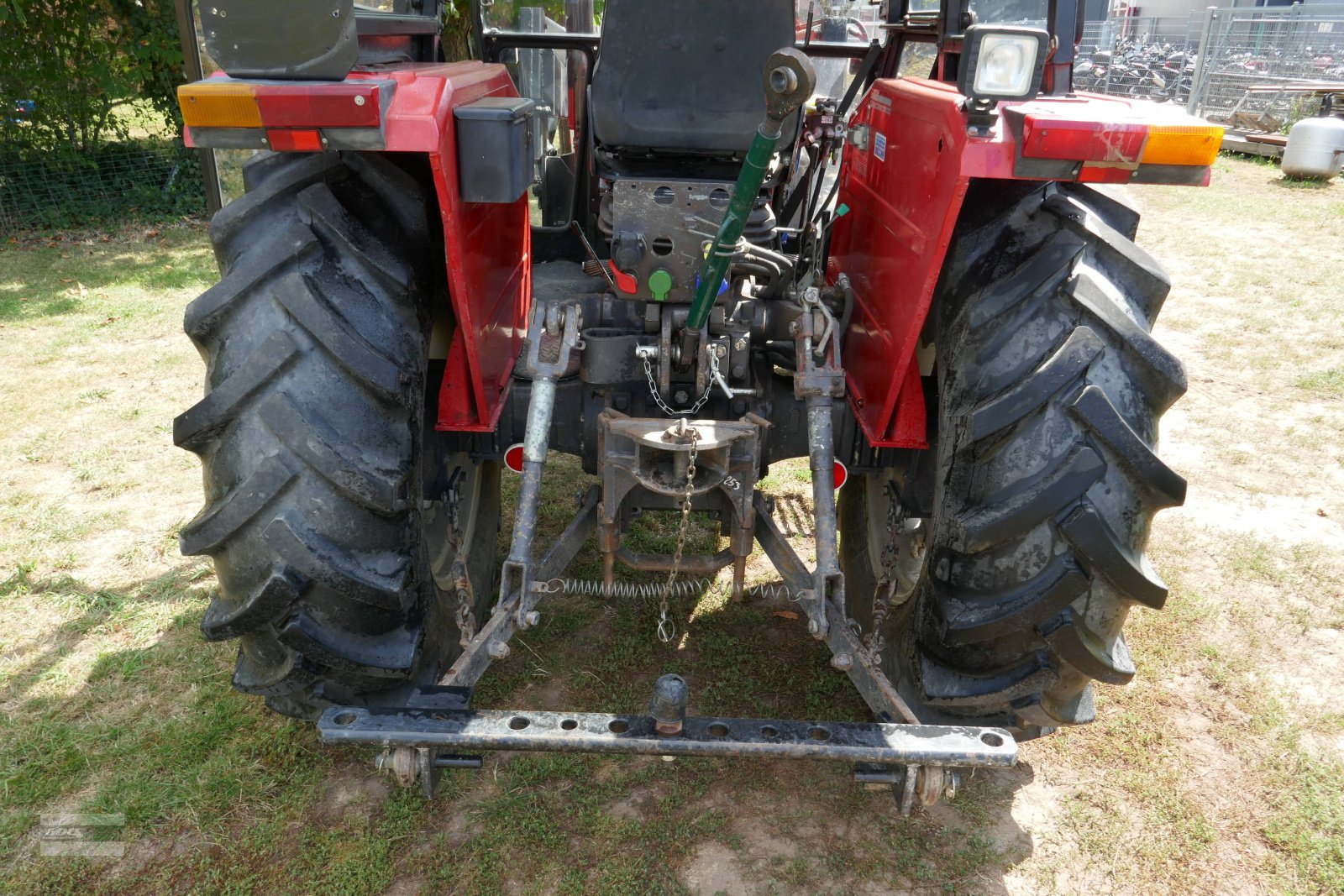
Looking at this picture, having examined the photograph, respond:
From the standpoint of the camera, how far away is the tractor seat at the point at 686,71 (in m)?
2.43

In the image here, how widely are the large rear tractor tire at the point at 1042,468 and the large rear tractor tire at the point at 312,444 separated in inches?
48.2

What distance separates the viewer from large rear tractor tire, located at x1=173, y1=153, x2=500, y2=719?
6.17 ft

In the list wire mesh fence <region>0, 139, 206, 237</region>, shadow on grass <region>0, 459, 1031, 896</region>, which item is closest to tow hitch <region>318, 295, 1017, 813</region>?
shadow on grass <region>0, 459, 1031, 896</region>

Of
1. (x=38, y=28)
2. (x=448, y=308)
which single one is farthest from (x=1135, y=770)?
(x=38, y=28)

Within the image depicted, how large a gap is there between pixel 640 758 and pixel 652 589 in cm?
51

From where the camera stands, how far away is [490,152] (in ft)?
6.74

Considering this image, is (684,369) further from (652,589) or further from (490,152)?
(490,152)

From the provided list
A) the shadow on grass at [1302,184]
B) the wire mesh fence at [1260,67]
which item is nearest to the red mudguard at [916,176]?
the shadow on grass at [1302,184]

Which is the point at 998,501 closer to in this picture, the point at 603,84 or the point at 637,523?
the point at 603,84

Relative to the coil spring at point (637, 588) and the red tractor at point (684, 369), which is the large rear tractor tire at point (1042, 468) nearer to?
the red tractor at point (684, 369)

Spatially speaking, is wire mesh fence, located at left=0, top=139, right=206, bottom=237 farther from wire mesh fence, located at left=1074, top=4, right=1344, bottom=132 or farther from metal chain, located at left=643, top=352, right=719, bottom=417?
wire mesh fence, located at left=1074, top=4, right=1344, bottom=132

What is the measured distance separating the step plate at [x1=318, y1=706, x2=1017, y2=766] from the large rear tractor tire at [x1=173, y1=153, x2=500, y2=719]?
0.21 metres

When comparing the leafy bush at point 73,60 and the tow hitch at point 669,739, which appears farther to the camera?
the leafy bush at point 73,60

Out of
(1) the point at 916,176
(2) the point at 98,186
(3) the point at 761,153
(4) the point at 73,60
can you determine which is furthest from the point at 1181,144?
(4) the point at 73,60
